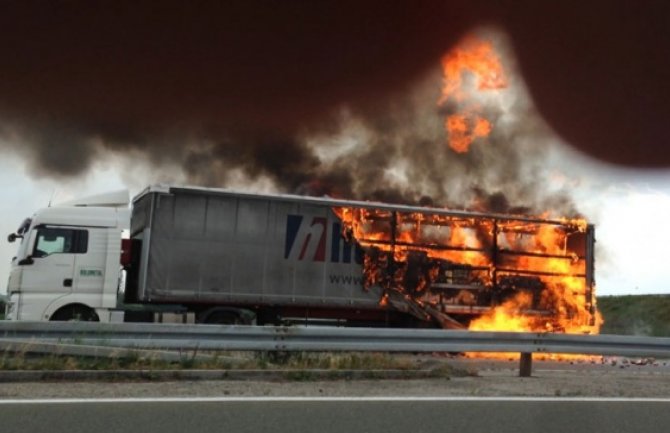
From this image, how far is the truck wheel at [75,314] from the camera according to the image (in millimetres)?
13492

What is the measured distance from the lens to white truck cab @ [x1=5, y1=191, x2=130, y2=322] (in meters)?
13.4

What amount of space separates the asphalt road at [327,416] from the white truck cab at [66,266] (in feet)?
23.3

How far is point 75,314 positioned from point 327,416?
8.81 meters

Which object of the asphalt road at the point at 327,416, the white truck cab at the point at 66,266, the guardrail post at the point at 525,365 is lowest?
the asphalt road at the point at 327,416

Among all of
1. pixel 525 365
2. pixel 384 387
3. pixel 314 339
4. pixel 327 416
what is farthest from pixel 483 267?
pixel 327 416

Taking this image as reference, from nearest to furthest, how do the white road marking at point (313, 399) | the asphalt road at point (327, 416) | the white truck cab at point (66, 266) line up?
the asphalt road at point (327, 416) → the white road marking at point (313, 399) → the white truck cab at point (66, 266)

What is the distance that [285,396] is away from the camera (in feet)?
24.7

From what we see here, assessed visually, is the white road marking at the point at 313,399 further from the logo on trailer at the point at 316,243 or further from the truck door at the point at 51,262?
the logo on trailer at the point at 316,243

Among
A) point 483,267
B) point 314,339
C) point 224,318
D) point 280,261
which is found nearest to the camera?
point 314,339

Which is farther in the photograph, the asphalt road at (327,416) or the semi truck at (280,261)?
the semi truck at (280,261)

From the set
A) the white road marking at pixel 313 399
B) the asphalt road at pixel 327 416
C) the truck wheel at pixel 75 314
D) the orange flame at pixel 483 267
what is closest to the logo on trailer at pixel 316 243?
the orange flame at pixel 483 267

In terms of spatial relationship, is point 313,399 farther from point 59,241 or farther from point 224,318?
point 59,241

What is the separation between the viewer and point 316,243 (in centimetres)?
1477

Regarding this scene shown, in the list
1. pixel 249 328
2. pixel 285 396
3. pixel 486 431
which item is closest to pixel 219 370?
pixel 249 328
